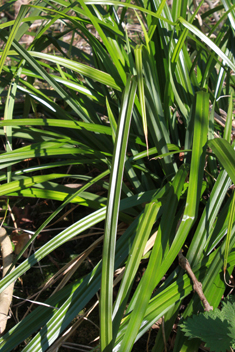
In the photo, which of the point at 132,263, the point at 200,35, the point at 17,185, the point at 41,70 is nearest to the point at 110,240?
the point at 132,263

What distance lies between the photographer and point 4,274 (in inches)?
44.8

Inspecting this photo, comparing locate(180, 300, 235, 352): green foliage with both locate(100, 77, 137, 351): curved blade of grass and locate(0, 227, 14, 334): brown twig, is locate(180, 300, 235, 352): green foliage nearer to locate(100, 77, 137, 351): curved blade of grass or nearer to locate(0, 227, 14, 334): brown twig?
locate(100, 77, 137, 351): curved blade of grass

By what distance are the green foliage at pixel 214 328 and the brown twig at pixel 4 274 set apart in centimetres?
64

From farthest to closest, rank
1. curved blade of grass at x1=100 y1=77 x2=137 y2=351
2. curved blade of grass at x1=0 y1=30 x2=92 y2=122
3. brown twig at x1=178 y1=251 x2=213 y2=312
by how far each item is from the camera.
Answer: curved blade of grass at x1=0 y1=30 x2=92 y2=122 < brown twig at x1=178 y1=251 x2=213 y2=312 < curved blade of grass at x1=100 y1=77 x2=137 y2=351

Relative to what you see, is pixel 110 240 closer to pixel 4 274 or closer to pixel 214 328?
pixel 214 328

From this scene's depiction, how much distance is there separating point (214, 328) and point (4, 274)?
2.63 ft

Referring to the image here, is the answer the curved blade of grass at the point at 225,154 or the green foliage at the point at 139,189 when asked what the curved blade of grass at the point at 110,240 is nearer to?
the green foliage at the point at 139,189

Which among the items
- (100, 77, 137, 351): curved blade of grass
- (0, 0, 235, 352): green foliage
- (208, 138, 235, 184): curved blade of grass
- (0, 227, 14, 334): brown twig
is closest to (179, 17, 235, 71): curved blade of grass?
(0, 0, 235, 352): green foliage

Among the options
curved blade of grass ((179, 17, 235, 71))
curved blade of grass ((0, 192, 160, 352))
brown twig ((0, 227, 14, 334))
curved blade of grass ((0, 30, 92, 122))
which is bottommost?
brown twig ((0, 227, 14, 334))

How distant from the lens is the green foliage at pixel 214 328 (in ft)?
2.43

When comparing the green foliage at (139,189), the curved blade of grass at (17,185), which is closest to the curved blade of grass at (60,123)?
the green foliage at (139,189)

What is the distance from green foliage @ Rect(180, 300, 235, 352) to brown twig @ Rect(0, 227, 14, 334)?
0.64 metres

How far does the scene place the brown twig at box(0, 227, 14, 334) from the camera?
1.03m

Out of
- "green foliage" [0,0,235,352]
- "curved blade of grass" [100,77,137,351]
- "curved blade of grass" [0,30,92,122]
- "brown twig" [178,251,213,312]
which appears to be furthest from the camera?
"curved blade of grass" [0,30,92,122]
